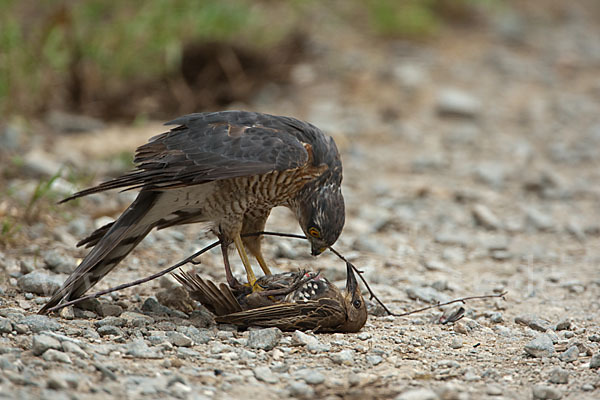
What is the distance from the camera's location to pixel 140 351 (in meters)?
3.38

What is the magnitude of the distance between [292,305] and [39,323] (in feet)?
3.94

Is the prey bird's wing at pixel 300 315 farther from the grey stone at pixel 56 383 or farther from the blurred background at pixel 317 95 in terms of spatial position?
the blurred background at pixel 317 95

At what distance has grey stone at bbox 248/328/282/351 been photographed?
360cm

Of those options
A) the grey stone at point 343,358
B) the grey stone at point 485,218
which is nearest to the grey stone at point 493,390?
the grey stone at point 343,358

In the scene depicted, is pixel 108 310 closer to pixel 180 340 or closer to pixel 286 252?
pixel 180 340

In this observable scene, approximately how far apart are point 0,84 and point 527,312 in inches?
207

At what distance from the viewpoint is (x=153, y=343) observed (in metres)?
3.56

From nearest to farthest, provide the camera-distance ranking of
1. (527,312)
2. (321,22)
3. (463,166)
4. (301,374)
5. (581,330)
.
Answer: (301,374) → (581,330) → (527,312) → (463,166) → (321,22)

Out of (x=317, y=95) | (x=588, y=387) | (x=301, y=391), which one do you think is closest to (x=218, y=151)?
(x=301, y=391)

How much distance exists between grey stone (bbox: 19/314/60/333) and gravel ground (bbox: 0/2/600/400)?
0.04ft

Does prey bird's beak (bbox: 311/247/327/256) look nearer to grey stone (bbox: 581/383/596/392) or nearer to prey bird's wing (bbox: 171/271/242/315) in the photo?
prey bird's wing (bbox: 171/271/242/315)

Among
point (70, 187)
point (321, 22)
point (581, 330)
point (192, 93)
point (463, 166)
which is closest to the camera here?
point (581, 330)

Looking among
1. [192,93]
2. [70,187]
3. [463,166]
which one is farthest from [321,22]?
[70,187]

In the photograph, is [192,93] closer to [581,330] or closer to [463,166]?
[463,166]
